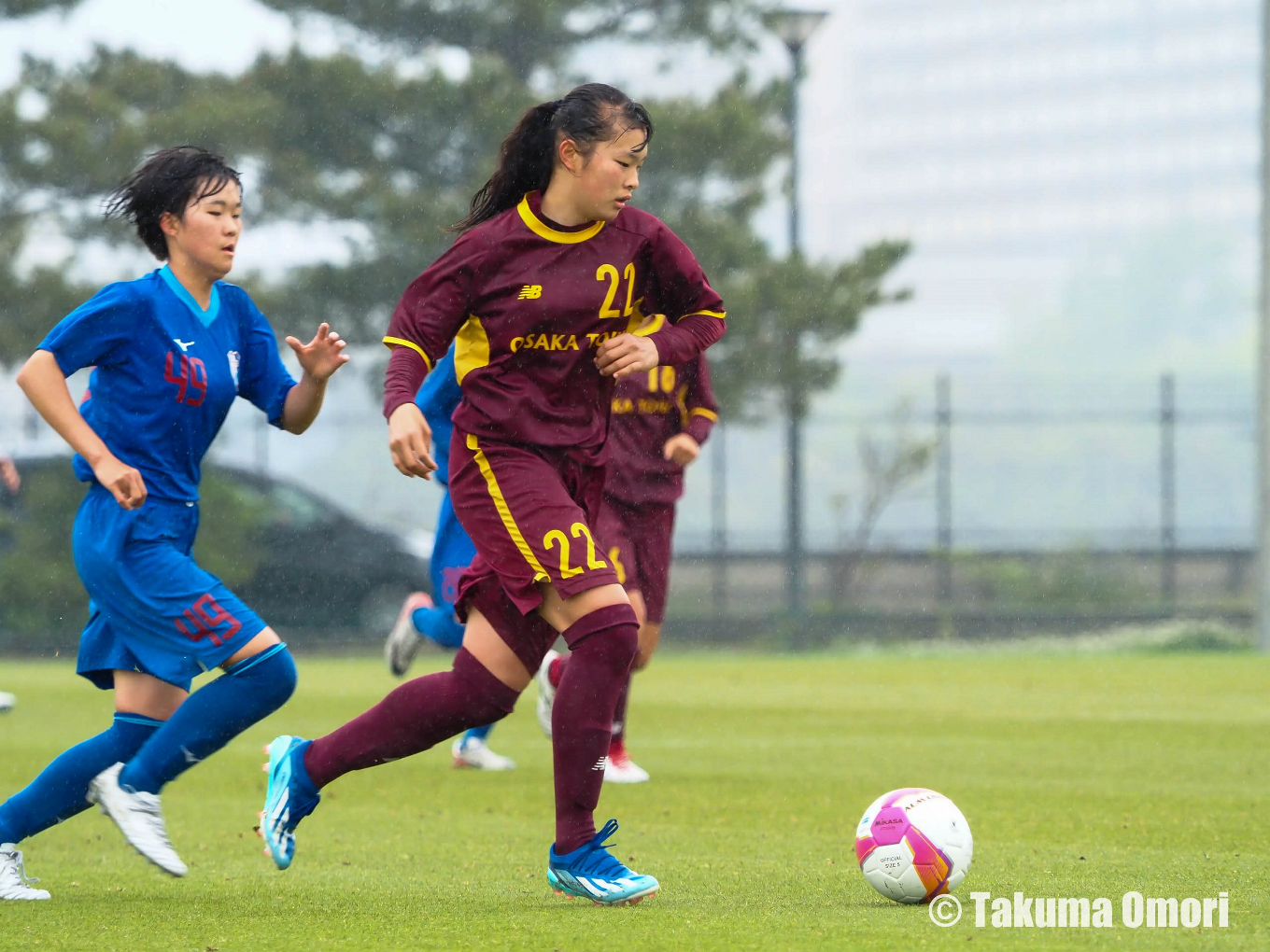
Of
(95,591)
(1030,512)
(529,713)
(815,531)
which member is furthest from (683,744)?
(1030,512)

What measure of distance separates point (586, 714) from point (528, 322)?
0.91 m

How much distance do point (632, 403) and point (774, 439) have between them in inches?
692

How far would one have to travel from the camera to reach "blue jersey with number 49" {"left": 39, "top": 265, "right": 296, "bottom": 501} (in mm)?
4289

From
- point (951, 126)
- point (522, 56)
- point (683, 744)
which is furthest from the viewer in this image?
point (951, 126)

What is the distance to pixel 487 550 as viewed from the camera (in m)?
4.08

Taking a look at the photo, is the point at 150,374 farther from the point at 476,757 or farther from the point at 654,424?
the point at 476,757

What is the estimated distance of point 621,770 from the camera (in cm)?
700

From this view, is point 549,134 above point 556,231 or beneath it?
above

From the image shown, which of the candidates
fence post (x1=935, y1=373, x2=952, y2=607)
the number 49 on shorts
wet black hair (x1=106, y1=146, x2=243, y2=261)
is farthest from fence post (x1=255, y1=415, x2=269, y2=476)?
the number 49 on shorts

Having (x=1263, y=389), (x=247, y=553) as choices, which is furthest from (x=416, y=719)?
(x=247, y=553)

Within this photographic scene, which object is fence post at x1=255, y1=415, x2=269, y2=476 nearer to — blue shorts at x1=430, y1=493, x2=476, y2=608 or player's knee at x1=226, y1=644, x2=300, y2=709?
blue shorts at x1=430, y1=493, x2=476, y2=608

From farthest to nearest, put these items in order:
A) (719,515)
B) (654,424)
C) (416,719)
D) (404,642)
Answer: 1. (719,515)
2. (404,642)
3. (654,424)
4. (416,719)

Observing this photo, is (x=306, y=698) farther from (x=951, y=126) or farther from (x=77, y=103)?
(x=951, y=126)

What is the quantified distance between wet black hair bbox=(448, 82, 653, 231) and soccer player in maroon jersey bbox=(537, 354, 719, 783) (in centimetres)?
262
